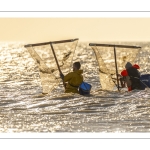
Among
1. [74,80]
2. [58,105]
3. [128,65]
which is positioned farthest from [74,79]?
[128,65]

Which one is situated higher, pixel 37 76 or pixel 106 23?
pixel 106 23

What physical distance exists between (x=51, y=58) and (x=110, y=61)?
380 mm

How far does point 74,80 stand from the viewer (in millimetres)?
Answer: 2721

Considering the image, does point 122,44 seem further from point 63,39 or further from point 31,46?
point 31,46

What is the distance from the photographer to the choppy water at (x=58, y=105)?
8.76ft

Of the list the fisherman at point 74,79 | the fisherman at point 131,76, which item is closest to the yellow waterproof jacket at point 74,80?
the fisherman at point 74,79

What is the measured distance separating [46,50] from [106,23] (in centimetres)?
42

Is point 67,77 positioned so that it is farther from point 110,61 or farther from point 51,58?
point 110,61

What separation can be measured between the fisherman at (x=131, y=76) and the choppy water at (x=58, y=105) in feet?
0.15

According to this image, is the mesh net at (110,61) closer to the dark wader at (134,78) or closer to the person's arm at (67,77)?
the dark wader at (134,78)

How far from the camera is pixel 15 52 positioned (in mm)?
2725
